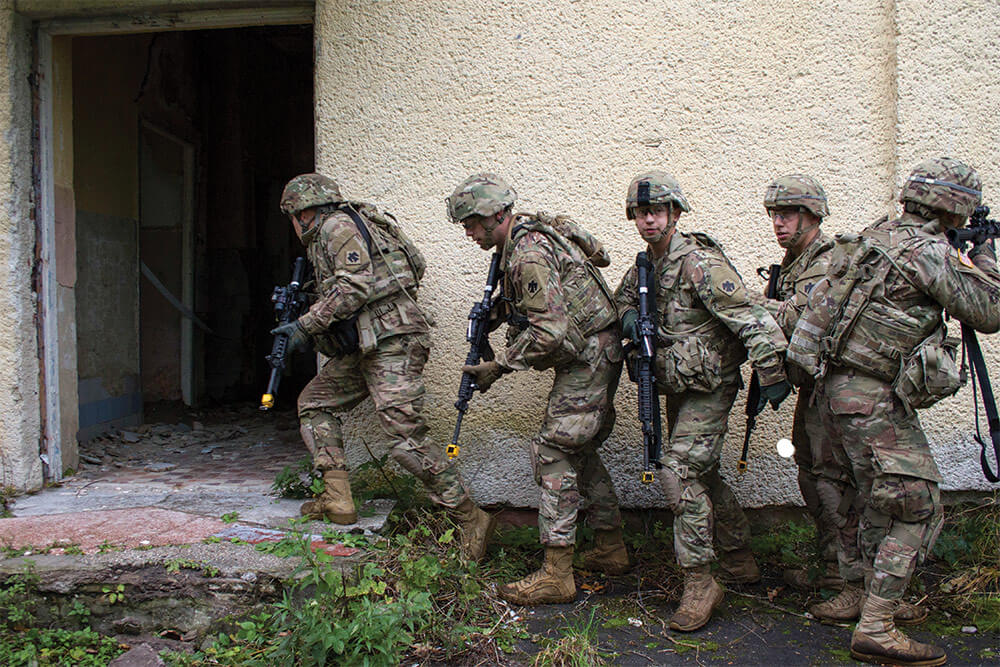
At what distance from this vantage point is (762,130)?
13.0 feet

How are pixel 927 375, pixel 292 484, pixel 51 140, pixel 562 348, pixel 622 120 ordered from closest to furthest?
pixel 927 375 → pixel 562 348 → pixel 622 120 → pixel 292 484 → pixel 51 140

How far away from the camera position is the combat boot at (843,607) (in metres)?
3.17

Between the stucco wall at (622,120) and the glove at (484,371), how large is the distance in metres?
0.67

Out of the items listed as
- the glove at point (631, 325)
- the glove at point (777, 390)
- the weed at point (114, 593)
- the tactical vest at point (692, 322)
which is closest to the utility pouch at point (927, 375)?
the glove at point (777, 390)

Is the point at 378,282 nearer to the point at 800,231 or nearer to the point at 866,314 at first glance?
the point at 800,231

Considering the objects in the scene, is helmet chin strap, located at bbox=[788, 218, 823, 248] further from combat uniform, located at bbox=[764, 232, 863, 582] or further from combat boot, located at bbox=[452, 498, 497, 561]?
combat boot, located at bbox=[452, 498, 497, 561]

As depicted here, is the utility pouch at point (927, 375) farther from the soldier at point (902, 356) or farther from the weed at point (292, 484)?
the weed at point (292, 484)

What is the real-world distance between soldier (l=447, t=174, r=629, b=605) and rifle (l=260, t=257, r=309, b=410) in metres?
0.93

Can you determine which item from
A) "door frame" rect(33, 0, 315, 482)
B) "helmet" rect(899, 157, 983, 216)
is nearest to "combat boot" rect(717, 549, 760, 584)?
"helmet" rect(899, 157, 983, 216)

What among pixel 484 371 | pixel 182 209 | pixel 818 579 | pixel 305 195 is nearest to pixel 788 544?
pixel 818 579

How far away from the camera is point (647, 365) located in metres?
3.25

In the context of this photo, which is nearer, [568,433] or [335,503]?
[568,433]

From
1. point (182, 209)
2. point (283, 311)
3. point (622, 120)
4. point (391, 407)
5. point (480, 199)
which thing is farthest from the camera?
point (182, 209)

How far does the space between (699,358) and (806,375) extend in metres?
0.54
